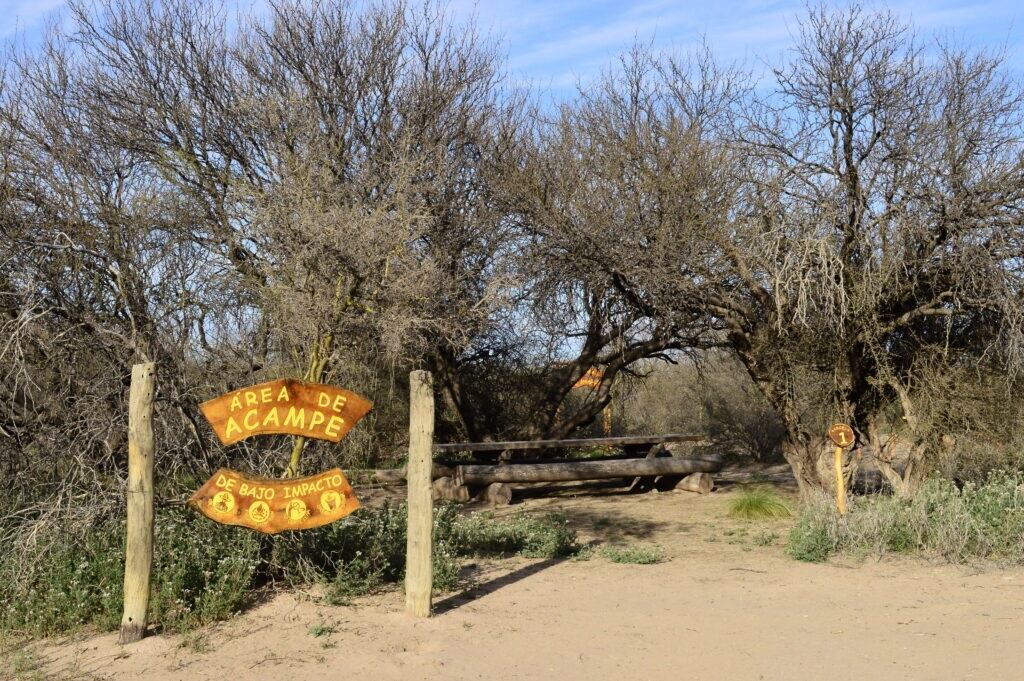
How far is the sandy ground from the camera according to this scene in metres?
6.02

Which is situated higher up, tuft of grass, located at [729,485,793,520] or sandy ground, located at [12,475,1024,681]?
tuft of grass, located at [729,485,793,520]

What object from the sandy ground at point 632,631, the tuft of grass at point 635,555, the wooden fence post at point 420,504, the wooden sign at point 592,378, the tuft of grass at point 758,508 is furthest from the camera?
the wooden sign at point 592,378

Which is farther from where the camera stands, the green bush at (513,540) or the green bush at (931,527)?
the green bush at (513,540)

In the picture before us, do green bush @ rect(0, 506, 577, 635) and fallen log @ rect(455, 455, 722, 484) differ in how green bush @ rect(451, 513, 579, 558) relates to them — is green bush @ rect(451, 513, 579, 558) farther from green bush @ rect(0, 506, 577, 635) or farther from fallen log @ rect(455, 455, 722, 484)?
fallen log @ rect(455, 455, 722, 484)

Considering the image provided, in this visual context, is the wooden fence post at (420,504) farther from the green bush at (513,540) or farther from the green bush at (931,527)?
the green bush at (931,527)

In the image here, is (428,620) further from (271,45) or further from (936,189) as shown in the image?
(271,45)

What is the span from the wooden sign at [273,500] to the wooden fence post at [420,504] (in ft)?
1.57

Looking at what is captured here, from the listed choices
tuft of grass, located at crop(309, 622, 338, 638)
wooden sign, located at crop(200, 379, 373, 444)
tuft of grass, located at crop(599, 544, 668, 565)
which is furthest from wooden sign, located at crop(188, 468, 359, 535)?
tuft of grass, located at crop(599, 544, 668, 565)

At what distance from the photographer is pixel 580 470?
1515 centimetres

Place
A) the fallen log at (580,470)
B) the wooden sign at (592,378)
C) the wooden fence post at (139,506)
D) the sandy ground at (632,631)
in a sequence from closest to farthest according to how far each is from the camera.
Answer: the sandy ground at (632,631) < the wooden fence post at (139,506) < the fallen log at (580,470) < the wooden sign at (592,378)

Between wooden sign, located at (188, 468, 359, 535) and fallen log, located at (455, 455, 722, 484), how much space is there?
747 cm

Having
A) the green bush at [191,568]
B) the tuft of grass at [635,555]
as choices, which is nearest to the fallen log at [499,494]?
the tuft of grass at [635,555]

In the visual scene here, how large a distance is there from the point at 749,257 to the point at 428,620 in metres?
6.20

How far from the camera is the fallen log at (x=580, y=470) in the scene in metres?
14.7
